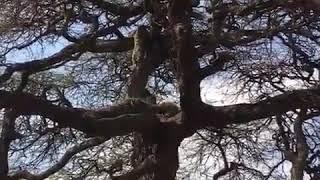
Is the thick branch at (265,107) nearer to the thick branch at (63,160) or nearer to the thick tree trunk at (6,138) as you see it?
the thick branch at (63,160)

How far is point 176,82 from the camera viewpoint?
32.1 feet

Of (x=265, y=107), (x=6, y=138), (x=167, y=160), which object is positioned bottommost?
(x=167, y=160)

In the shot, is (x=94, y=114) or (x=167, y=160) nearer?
(x=94, y=114)

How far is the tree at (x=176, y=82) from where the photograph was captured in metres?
8.31

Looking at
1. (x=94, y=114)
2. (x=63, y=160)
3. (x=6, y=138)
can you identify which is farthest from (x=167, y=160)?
(x=6, y=138)

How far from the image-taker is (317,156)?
30.5 feet

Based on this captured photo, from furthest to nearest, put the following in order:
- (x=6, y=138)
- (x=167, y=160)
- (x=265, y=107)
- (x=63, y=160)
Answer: (x=63, y=160)
(x=167, y=160)
(x=265, y=107)
(x=6, y=138)

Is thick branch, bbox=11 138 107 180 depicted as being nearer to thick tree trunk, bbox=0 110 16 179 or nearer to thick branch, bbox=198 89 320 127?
thick tree trunk, bbox=0 110 16 179

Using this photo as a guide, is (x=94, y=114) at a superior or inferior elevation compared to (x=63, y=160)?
superior

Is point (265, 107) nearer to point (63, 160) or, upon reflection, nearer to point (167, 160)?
point (167, 160)

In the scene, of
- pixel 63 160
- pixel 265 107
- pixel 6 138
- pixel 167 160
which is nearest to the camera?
pixel 6 138

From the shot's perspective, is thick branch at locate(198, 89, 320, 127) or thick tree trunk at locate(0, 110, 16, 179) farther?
thick branch at locate(198, 89, 320, 127)

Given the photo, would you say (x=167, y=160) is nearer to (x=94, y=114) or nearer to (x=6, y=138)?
(x=94, y=114)

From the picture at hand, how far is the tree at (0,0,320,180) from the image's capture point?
831 centimetres
